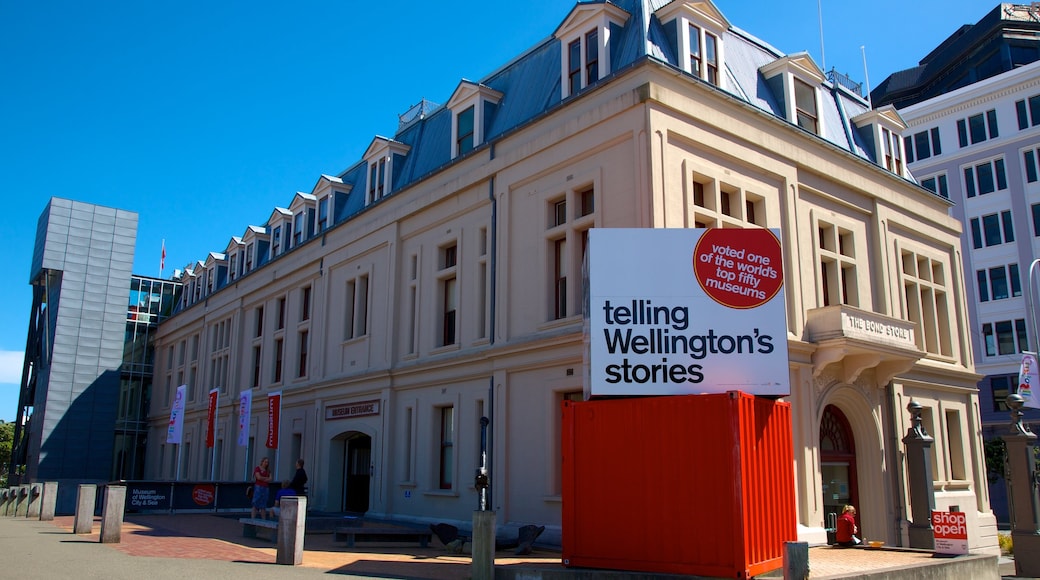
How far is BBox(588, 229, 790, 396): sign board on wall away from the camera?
39.5ft

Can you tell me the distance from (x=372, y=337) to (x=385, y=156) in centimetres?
707

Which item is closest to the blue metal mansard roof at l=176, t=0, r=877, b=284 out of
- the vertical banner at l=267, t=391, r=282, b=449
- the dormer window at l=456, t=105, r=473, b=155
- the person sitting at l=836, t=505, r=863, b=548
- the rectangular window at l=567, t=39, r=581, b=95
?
the rectangular window at l=567, t=39, r=581, b=95

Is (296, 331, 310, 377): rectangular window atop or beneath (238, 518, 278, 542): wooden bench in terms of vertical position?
atop

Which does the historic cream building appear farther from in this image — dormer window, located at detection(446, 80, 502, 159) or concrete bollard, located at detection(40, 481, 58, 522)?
concrete bollard, located at detection(40, 481, 58, 522)

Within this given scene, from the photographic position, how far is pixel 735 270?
492 inches

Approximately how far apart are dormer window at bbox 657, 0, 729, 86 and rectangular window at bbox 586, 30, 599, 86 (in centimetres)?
174

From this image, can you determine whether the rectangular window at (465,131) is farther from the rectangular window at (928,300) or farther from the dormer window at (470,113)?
the rectangular window at (928,300)

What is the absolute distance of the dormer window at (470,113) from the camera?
2442 centimetres

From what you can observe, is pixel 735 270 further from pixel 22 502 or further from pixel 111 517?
pixel 22 502

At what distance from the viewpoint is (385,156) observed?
29594 mm

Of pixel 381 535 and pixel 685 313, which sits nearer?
pixel 685 313

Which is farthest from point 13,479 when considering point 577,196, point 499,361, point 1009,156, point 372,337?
point 1009,156

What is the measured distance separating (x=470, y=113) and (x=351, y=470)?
13724mm

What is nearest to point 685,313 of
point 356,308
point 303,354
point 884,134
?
point 884,134
